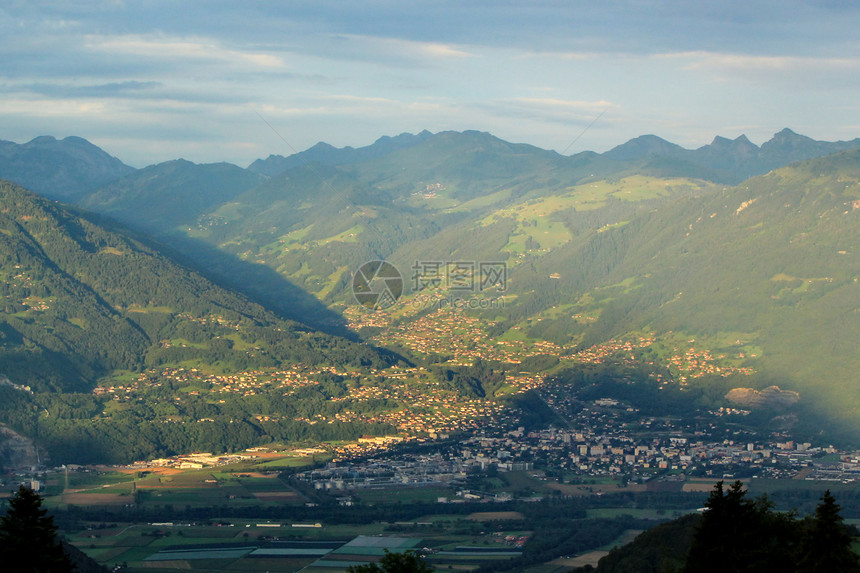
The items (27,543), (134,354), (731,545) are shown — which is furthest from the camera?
(134,354)

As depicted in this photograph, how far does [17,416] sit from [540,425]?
153 feet

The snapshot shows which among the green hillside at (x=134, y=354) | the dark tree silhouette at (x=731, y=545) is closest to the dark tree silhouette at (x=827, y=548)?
the dark tree silhouette at (x=731, y=545)

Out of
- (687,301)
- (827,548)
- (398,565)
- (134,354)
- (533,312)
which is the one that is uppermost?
(687,301)

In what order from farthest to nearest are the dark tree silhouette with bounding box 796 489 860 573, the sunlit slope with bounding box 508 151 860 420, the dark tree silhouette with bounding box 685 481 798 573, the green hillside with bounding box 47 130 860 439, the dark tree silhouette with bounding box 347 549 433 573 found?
the sunlit slope with bounding box 508 151 860 420, the green hillside with bounding box 47 130 860 439, the dark tree silhouette with bounding box 347 549 433 573, the dark tree silhouette with bounding box 685 481 798 573, the dark tree silhouette with bounding box 796 489 860 573

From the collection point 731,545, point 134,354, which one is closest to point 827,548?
point 731,545

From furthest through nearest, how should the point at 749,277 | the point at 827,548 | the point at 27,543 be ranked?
the point at 749,277 → the point at 27,543 → the point at 827,548

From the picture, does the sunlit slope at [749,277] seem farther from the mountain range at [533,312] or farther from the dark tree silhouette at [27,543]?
the dark tree silhouette at [27,543]

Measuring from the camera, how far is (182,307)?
132750 mm

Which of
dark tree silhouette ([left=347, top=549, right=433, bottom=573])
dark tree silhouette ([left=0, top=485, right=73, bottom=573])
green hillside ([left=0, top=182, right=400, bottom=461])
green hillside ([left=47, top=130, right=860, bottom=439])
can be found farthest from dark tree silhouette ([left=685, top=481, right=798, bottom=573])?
green hillside ([left=47, top=130, right=860, bottom=439])

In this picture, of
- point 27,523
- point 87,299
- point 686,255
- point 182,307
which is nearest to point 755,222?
point 686,255

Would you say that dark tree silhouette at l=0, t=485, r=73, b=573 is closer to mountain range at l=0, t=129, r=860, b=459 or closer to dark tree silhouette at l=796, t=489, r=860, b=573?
dark tree silhouette at l=796, t=489, r=860, b=573

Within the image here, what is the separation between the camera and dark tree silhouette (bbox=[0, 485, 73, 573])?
31.6m

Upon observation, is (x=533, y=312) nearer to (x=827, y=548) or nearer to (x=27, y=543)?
(x=827, y=548)

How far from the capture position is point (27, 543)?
105ft
